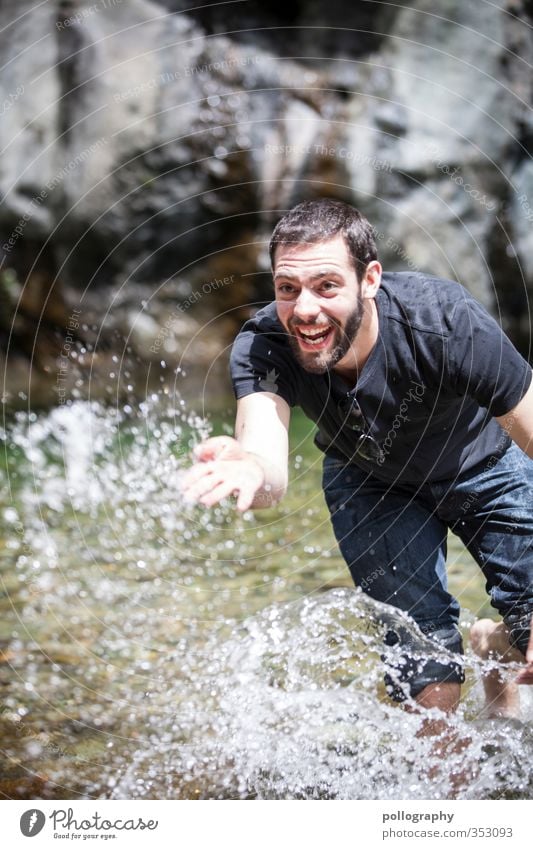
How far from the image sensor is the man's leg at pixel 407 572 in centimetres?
215

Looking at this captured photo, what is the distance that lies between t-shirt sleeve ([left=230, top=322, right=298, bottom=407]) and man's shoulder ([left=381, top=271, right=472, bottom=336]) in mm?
255

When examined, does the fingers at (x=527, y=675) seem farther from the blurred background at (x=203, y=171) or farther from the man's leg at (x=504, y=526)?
the blurred background at (x=203, y=171)

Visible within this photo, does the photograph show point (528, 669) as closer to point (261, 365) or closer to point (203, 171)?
point (261, 365)

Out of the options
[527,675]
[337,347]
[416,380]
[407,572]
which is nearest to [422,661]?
[407,572]

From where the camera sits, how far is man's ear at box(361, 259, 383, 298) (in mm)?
1937

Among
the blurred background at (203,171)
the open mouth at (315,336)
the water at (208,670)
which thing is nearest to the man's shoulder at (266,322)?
the open mouth at (315,336)

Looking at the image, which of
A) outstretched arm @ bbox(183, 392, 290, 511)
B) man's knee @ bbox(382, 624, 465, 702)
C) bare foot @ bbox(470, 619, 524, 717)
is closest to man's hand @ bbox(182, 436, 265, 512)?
outstretched arm @ bbox(183, 392, 290, 511)

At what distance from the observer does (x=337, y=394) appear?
78.5 inches

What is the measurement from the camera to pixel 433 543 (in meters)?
2.17

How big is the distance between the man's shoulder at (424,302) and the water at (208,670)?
81cm

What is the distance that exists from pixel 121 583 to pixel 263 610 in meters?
0.69

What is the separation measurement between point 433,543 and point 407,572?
0.10m

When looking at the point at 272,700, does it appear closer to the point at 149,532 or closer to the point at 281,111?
the point at 149,532
